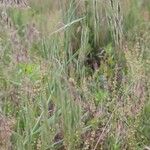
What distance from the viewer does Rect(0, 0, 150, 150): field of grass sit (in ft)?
6.98

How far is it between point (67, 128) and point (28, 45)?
0.99m

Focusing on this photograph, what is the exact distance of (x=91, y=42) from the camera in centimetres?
321

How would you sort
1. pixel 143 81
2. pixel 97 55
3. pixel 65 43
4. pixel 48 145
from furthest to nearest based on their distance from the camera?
1. pixel 97 55
2. pixel 65 43
3. pixel 143 81
4. pixel 48 145

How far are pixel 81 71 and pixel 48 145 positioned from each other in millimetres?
661

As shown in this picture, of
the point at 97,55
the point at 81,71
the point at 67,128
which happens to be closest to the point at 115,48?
the point at 97,55

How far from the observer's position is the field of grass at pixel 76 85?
2.13 metres

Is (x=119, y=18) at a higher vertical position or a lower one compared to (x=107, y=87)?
higher

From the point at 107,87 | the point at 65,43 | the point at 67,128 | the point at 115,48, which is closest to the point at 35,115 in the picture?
the point at 67,128

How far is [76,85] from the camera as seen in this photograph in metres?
2.47

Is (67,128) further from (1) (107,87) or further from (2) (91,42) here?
(2) (91,42)

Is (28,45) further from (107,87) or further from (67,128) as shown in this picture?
(67,128)

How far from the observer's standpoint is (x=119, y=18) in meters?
2.97

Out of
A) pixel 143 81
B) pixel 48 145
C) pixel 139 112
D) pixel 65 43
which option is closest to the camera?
pixel 48 145

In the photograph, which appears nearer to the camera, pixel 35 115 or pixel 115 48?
pixel 35 115
